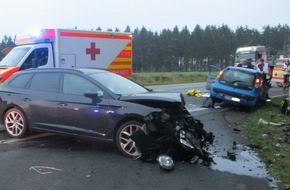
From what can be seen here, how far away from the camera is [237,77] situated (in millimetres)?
12984

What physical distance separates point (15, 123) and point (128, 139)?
2803 millimetres

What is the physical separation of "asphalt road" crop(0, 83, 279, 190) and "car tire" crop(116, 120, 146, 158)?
6.3 inches

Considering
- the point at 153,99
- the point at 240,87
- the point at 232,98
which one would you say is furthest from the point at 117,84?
the point at 240,87

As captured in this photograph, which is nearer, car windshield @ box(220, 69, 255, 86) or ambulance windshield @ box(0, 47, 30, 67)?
ambulance windshield @ box(0, 47, 30, 67)

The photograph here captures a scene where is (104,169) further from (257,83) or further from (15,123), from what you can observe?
(257,83)

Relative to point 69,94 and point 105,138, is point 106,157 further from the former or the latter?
point 69,94

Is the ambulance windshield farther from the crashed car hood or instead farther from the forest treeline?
the forest treeline

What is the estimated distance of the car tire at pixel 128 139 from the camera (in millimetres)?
6188

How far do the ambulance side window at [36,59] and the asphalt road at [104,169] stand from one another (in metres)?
5.51

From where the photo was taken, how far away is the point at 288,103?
11914 mm

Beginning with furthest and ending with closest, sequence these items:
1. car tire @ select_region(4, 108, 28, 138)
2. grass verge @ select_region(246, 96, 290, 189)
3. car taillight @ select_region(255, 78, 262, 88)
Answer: car taillight @ select_region(255, 78, 262, 88) < car tire @ select_region(4, 108, 28, 138) < grass verge @ select_region(246, 96, 290, 189)

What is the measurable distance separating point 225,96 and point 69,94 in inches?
292

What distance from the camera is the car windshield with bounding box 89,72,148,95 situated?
6817mm

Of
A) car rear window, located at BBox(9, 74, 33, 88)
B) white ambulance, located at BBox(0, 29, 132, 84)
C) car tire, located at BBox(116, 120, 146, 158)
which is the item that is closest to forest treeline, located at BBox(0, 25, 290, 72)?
white ambulance, located at BBox(0, 29, 132, 84)
